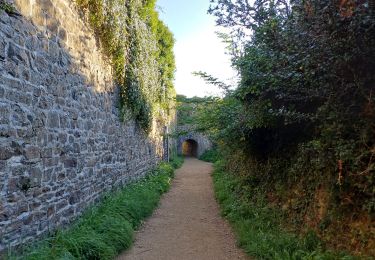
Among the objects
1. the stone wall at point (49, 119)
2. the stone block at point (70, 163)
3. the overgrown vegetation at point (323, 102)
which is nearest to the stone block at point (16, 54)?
the stone wall at point (49, 119)

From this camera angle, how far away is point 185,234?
20.8ft

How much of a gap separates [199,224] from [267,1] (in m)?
4.17

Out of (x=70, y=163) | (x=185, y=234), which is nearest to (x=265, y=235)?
(x=185, y=234)

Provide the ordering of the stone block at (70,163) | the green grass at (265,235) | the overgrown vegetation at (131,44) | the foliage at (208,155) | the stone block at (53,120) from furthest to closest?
1. the foliage at (208,155)
2. the overgrown vegetation at (131,44)
3. the stone block at (70,163)
4. the stone block at (53,120)
5. the green grass at (265,235)

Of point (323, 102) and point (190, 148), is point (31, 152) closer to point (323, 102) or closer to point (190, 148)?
point (323, 102)

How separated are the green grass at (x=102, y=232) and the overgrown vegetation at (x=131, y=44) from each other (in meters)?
2.43

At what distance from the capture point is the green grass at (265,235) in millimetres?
4320

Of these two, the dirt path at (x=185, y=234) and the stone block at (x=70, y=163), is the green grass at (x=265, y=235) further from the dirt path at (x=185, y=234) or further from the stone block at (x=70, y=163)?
the stone block at (x=70, y=163)

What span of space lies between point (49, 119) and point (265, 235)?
132 inches

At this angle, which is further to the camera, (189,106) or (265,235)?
(189,106)

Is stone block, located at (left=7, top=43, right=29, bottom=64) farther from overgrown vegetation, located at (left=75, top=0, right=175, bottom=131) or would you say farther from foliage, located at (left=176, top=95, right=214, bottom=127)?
foliage, located at (left=176, top=95, right=214, bottom=127)

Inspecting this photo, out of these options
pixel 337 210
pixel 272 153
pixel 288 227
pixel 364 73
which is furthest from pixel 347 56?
pixel 272 153

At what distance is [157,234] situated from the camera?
6.31m

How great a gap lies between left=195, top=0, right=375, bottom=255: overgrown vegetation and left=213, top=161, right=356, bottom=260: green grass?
0.61 feet
